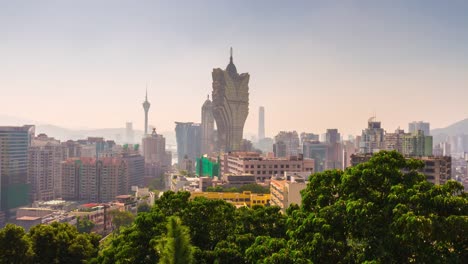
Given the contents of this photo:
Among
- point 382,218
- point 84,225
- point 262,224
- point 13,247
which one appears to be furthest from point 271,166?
point 382,218

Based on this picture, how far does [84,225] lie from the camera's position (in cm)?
6931

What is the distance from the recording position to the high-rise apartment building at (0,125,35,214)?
99938 millimetres

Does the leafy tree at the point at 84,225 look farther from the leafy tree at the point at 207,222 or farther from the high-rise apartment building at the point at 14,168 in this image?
the leafy tree at the point at 207,222

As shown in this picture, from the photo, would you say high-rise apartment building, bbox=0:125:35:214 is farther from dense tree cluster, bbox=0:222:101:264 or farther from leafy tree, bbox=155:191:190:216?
leafy tree, bbox=155:191:190:216

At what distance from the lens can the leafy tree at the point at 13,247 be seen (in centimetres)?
2119

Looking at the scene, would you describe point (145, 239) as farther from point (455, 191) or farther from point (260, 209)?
point (455, 191)

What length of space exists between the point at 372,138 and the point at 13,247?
134m

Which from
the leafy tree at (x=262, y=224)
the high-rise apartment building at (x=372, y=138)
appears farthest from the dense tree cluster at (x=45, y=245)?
the high-rise apartment building at (x=372, y=138)

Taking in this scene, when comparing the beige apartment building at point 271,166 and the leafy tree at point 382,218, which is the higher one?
the leafy tree at point 382,218

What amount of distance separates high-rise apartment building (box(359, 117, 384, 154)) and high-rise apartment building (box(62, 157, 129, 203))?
7424cm

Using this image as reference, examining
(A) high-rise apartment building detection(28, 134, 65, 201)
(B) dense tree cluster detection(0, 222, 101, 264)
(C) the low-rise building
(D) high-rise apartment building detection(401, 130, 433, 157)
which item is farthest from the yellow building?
(A) high-rise apartment building detection(28, 134, 65, 201)

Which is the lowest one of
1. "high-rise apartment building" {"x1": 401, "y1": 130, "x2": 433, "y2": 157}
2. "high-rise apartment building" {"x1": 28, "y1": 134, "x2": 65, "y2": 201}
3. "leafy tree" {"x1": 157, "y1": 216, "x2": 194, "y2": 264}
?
"high-rise apartment building" {"x1": 28, "y1": 134, "x2": 65, "y2": 201}

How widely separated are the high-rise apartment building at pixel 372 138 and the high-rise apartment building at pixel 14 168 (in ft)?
316

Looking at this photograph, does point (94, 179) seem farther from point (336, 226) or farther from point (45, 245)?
point (336, 226)
